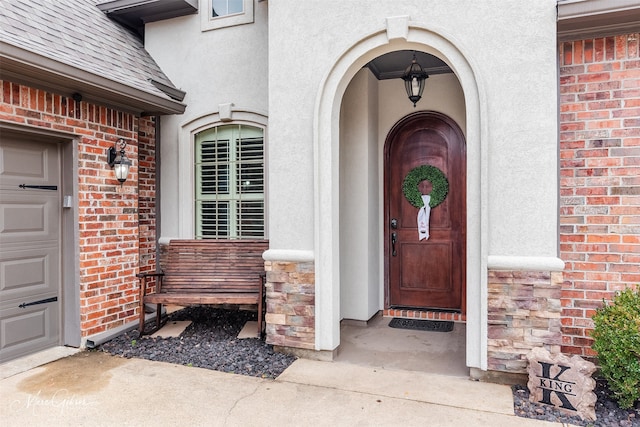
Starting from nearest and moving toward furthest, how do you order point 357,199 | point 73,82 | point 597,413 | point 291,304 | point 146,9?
point 597,413 < point 73,82 < point 291,304 < point 357,199 < point 146,9

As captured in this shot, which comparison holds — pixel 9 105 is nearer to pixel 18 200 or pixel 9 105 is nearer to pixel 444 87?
pixel 18 200

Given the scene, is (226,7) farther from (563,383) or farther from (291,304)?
(563,383)

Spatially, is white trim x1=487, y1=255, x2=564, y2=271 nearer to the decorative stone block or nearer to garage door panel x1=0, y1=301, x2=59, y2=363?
the decorative stone block

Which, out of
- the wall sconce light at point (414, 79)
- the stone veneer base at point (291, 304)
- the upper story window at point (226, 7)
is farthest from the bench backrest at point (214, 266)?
the upper story window at point (226, 7)

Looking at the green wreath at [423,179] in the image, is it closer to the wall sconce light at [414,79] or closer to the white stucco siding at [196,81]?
the wall sconce light at [414,79]

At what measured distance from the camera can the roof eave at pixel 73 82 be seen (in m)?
3.31

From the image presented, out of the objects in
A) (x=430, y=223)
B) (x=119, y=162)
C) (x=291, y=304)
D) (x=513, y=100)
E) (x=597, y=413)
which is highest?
(x=513, y=100)

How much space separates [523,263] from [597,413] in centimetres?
108

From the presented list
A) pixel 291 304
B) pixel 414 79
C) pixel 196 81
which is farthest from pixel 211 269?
pixel 414 79

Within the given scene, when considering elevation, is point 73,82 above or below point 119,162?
above

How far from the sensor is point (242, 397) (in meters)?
3.15

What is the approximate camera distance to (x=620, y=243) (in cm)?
336

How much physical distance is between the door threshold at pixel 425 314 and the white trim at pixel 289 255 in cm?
195

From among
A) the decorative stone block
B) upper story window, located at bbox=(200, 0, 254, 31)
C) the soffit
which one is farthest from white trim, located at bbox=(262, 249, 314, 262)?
the soffit
